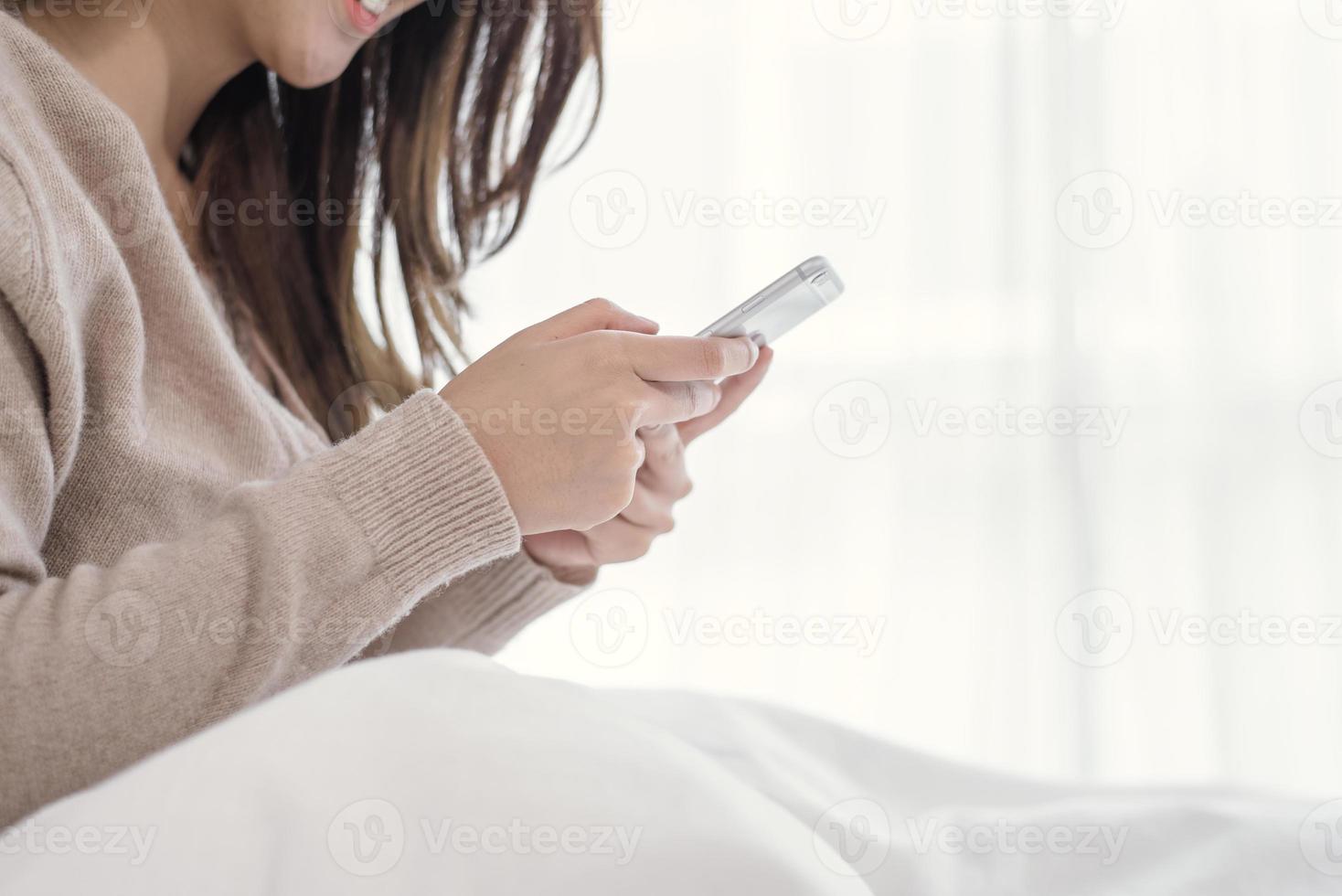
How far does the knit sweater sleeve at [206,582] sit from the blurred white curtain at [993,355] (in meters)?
1.23

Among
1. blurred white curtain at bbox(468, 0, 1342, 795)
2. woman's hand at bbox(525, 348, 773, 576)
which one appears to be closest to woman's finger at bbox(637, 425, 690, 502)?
woman's hand at bbox(525, 348, 773, 576)

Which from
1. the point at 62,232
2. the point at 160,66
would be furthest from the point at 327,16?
the point at 62,232

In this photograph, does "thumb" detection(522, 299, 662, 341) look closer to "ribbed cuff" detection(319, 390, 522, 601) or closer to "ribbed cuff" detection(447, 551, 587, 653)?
"ribbed cuff" detection(319, 390, 522, 601)

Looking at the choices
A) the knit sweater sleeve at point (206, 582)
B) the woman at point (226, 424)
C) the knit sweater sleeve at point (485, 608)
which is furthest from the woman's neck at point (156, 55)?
the knit sweater sleeve at point (485, 608)

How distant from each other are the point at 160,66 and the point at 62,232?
0.28 meters

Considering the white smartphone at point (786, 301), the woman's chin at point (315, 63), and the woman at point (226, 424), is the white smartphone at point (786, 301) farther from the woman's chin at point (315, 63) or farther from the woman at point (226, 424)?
the woman's chin at point (315, 63)

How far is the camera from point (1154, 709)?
1.67 meters

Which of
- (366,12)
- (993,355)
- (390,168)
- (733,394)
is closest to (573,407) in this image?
(733,394)

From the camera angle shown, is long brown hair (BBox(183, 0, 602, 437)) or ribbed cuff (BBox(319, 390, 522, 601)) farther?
long brown hair (BBox(183, 0, 602, 437))

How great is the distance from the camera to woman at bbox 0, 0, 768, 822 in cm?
43

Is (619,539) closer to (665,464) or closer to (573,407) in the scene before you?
(665,464)

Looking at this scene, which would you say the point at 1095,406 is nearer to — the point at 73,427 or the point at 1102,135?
the point at 1102,135

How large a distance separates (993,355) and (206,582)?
149 cm

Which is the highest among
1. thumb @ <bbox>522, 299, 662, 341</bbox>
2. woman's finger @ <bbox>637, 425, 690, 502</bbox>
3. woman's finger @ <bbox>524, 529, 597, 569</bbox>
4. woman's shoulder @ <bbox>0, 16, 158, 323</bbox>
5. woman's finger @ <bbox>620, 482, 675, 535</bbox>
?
woman's shoulder @ <bbox>0, 16, 158, 323</bbox>
